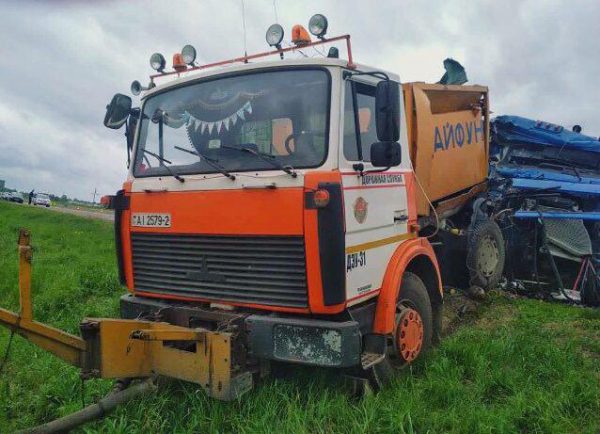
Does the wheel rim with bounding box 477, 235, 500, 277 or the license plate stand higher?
the license plate

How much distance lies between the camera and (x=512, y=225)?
7227 mm

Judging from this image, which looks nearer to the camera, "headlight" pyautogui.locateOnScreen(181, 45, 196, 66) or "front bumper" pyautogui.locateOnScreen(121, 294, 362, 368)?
"front bumper" pyautogui.locateOnScreen(121, 294, 362, 368)

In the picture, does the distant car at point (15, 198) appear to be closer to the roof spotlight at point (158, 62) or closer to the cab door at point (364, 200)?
the roof spotlight at point (158, 62)

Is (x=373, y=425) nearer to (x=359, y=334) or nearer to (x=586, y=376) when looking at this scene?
(x=359, y=334)

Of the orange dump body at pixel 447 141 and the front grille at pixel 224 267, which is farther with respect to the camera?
the orange dump body at pixel 447 141

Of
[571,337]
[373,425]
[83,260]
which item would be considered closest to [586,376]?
[571,337]

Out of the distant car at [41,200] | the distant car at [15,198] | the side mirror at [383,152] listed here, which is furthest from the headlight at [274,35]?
the distant car at [15,198]

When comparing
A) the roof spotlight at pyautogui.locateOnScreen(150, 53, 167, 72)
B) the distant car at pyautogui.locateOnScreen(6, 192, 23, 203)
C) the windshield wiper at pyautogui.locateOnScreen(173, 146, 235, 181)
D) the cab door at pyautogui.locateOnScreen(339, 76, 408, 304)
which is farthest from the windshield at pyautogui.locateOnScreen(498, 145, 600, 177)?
the distant car at pyautogui.locateOnScreen(6, 192, 23, 203)

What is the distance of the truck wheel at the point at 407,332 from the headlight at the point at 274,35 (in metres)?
2.13

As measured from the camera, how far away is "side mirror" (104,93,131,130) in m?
4.43

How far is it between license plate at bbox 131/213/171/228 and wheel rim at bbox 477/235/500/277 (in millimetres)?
3851

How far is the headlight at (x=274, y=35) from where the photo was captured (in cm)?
416

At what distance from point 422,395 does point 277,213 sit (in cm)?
171

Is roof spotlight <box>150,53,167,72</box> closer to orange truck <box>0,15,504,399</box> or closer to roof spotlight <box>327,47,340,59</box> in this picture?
orange truck <box>0,15,504,399</box>
